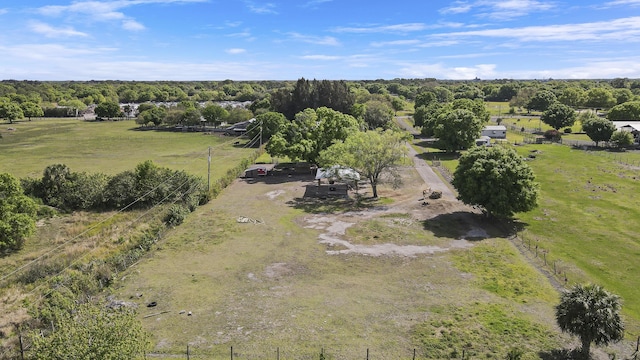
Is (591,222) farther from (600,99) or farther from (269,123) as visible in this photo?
(600,99)

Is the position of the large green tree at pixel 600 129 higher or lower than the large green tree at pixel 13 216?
higher

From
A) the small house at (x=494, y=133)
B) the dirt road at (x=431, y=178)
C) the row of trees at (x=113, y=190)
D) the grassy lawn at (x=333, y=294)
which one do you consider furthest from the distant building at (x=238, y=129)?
the grassy lawn at (x=333, y=294)

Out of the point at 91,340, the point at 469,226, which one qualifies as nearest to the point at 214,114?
the point at 469,226

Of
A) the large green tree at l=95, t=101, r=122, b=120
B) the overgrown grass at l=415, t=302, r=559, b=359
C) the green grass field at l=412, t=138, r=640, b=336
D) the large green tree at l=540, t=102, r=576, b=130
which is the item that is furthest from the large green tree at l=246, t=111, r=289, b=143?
the large green tree at l=95, t=101, r=122, b=120

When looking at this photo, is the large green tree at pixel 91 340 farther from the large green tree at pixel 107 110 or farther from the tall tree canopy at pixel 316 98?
the large green tree at pixel 107 110

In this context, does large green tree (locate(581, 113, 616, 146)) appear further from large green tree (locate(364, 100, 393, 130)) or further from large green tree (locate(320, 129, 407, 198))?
large green tree (locate(320, 129, 407, 198))

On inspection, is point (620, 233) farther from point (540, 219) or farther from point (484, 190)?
point (484, 190)

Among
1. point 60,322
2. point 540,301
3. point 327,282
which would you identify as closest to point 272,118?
point 327,282
